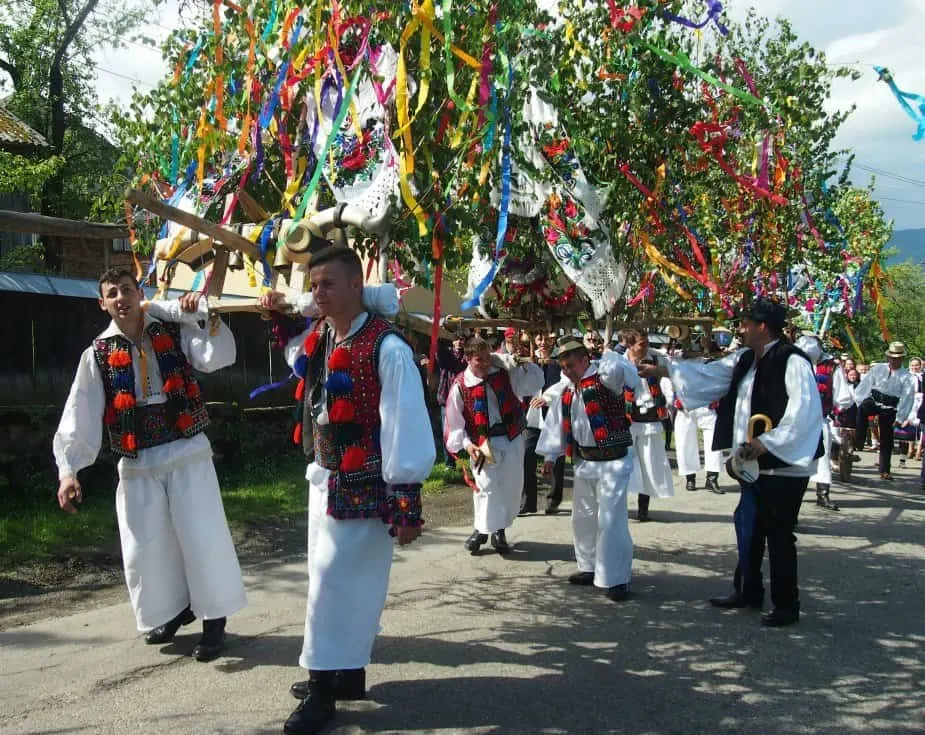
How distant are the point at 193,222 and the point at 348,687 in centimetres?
213

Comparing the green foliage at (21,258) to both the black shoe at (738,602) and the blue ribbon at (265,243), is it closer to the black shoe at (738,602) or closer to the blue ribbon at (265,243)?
the blue ribbon at (265,243)

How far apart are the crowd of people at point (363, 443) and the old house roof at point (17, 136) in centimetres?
1102

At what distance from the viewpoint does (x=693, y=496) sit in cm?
975

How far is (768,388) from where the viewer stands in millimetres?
5055

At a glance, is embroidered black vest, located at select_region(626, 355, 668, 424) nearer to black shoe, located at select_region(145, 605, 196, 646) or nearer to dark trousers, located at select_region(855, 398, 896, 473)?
dark trousers, located at select_region(855, 398, 896, 473)

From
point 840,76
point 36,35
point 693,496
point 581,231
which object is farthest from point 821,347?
point 36,35

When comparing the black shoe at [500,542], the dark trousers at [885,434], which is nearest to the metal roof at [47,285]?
the black shoe at [500,542]

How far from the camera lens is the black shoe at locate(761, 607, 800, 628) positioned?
4934 millimetres

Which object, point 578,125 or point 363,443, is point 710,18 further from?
point 363,443

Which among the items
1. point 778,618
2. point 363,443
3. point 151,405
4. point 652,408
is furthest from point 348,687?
point 652,408

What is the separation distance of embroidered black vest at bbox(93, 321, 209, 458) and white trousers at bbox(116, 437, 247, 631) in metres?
0.15

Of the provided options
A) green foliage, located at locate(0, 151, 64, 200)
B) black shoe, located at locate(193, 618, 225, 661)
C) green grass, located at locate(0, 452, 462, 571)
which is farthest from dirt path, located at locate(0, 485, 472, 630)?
green foliage, located at locate(0, 151, 64, 200)

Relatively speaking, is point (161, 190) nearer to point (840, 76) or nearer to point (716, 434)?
point (716, 434)

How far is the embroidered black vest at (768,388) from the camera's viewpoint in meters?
4.99
